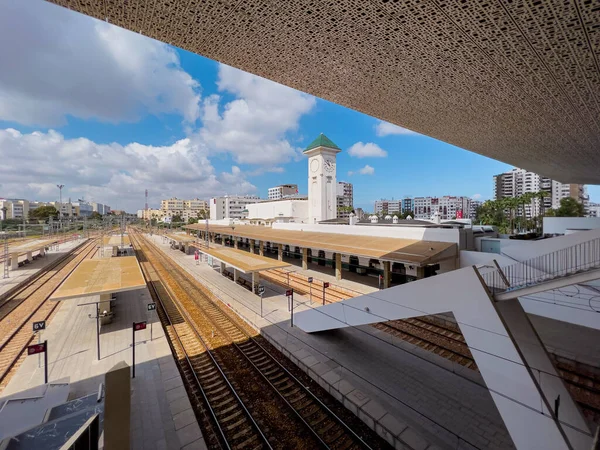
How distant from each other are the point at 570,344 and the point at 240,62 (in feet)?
55.9

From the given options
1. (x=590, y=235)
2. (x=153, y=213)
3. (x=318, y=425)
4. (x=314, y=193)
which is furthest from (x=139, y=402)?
(x=153, y=213)

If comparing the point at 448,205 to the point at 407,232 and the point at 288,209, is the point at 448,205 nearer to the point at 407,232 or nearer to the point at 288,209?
the point at 288,209

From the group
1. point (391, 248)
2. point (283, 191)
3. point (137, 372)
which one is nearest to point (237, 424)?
point (137, 372)

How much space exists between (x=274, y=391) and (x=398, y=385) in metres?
4.18

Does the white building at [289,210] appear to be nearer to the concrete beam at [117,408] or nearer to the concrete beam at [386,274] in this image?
the concrete beam at [386,274]

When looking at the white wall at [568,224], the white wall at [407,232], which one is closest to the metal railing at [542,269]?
the white wall at [407,232]

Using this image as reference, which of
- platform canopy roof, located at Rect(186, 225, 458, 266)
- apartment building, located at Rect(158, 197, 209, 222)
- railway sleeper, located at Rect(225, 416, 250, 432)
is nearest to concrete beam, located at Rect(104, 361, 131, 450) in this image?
railway sleeper, located at Rect(225, 416, 250, 432)

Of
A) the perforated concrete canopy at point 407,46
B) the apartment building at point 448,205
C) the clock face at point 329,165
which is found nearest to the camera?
the perforated concrete canopy at point 407,46

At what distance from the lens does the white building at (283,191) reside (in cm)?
13082

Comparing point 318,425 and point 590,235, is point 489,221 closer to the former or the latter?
point 590,235

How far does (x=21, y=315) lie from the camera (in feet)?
52.5

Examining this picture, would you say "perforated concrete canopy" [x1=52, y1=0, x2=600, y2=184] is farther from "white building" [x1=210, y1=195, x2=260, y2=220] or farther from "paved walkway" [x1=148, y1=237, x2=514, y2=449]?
"white building" [x1=210, y1=195, x2=260, y2=220]

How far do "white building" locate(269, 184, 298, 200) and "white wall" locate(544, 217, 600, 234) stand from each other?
342 ft

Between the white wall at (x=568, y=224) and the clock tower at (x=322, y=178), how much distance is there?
2807cm
